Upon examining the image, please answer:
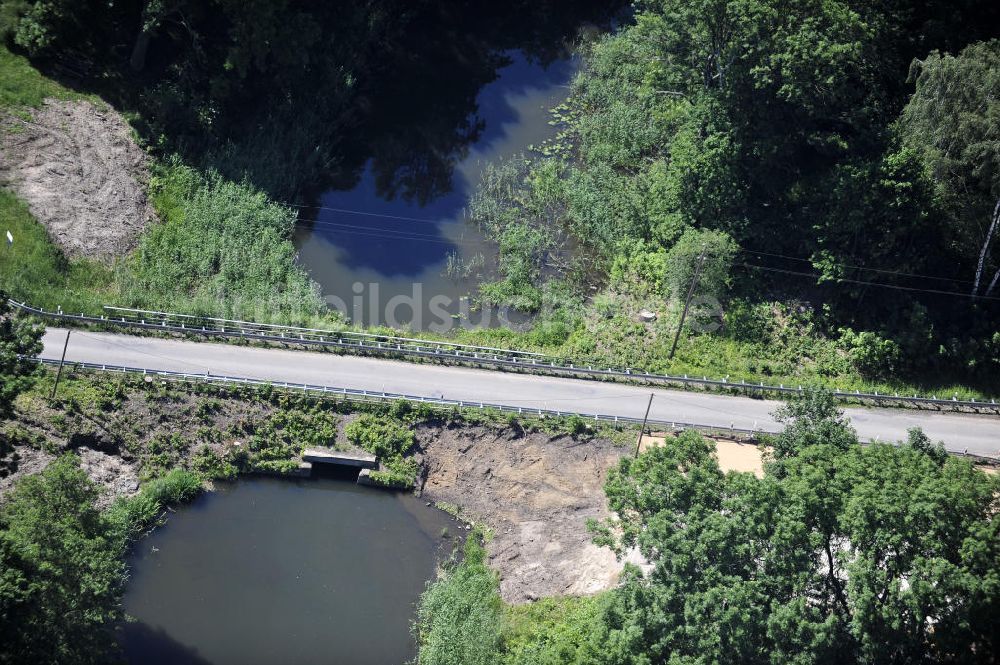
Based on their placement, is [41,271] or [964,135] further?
[41,271]

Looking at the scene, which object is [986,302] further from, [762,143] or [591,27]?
[591,27]

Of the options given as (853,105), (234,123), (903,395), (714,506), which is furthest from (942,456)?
(234,123)

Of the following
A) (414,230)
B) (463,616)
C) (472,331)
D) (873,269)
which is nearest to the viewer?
(463,616)

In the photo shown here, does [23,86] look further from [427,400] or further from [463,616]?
[463,616]

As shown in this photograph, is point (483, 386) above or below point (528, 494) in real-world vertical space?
above

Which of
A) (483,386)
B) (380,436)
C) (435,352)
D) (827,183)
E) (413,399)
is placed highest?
(827,183)

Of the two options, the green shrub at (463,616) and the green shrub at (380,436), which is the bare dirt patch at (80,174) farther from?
the green shrub at (463,616)

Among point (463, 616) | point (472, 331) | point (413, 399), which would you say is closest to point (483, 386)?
point (413, 399)
